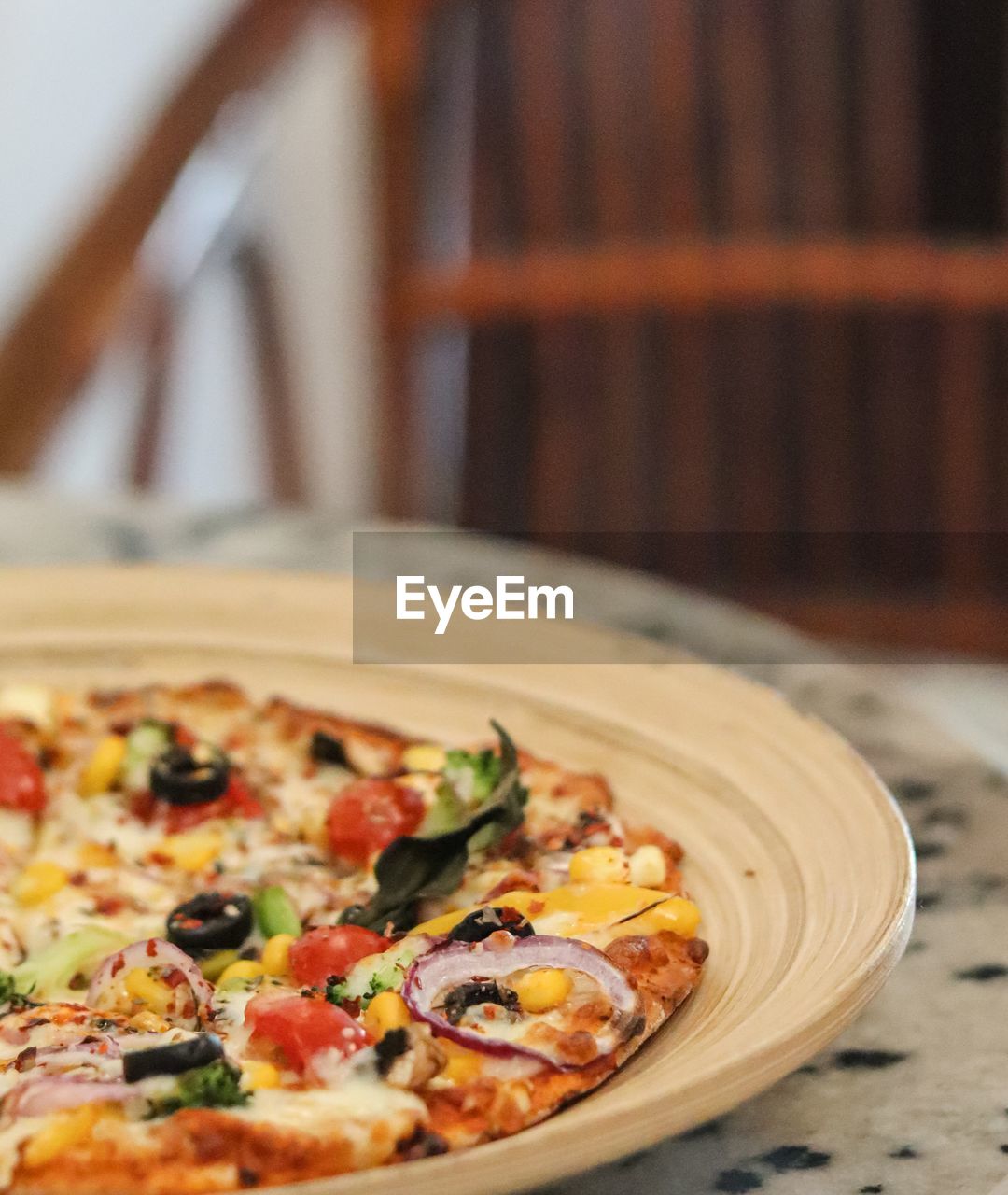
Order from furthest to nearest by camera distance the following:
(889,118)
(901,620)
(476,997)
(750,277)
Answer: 1. (889,118)
2. (901,620)
3. (750,277)
4. (476,997)

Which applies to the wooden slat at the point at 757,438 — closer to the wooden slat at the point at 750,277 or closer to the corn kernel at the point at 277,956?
the wooden slat at the point at 750,277

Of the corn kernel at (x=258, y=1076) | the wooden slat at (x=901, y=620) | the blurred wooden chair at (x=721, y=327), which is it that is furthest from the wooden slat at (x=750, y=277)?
the corn kernel at (x=258, y=1076)

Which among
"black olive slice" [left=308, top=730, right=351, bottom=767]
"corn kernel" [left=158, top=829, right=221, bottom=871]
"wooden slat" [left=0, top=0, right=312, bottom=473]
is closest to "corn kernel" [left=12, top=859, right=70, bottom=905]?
"corn kernel" [left=158, top=829, right=221, bottom=871]

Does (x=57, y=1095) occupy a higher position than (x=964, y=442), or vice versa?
(x=964, y=442)

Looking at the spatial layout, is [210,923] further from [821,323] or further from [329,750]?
[821,323]

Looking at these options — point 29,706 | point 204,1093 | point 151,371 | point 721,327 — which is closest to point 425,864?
point 204,1093
